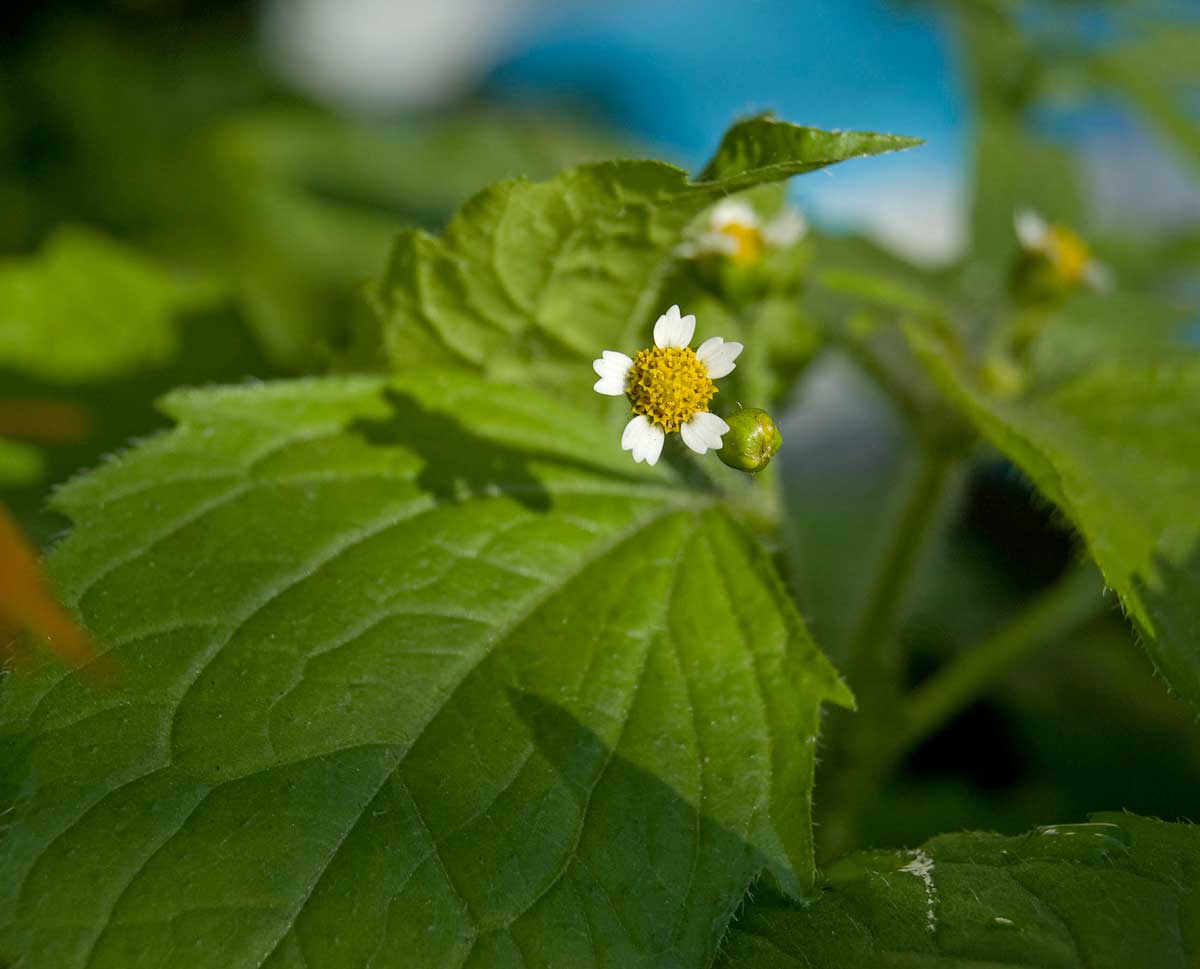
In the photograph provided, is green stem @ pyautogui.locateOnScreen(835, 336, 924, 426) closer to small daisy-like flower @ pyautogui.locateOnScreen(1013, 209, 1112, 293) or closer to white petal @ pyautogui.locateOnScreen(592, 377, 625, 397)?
small daisy-like flower @ pyautogui.locateOnScreen(1013, 209, 1112, 293)

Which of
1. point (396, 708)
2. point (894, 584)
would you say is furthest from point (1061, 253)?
point (396, 708)

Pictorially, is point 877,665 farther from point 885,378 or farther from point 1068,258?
point 1068,258

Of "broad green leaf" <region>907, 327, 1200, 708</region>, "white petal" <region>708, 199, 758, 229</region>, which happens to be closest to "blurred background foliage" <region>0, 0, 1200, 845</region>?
"white petal" <region>708, 199, 758, 229</region>

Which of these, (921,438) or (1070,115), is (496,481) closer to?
(921,438)

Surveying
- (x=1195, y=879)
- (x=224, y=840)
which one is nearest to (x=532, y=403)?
(x=224, y=840)

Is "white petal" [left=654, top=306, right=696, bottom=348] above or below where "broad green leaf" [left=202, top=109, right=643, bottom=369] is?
below

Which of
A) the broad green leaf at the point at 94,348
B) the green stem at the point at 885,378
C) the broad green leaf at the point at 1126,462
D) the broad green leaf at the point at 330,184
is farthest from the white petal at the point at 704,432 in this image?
the broad green leaf at the point at 330,184

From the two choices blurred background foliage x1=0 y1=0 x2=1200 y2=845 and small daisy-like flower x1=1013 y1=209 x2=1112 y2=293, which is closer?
small daisy-like flower x1=1013 y1=209 x2=1112 y2=293
